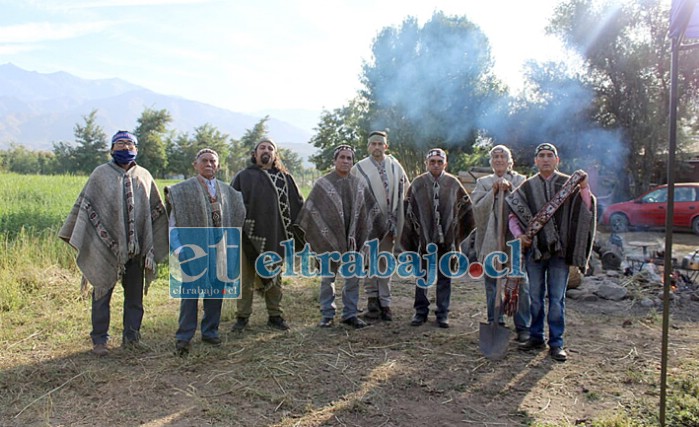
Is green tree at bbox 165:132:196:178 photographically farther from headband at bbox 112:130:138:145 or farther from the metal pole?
the metal pole

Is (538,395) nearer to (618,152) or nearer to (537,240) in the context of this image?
(537,240)

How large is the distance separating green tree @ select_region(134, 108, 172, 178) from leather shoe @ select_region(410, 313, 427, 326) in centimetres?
3272

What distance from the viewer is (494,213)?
15.0ft

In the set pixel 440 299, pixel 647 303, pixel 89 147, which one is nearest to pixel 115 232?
pixel 440 299

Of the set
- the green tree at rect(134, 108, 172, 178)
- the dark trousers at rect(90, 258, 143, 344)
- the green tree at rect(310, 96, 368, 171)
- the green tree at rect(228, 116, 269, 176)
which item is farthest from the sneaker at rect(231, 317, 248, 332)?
the green tree at rect(228, 116, 269, 176)

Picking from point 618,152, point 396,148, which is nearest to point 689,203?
point 618,152

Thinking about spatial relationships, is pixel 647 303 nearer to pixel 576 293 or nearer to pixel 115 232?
pixel 576 293

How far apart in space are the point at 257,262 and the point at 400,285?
2.96 metres

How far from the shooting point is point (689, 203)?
12.9 meters

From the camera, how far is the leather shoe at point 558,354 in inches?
164

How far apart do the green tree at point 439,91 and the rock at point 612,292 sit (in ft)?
32.6

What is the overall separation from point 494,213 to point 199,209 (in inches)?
99.8

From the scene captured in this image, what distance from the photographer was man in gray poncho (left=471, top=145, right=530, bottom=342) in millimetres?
4512

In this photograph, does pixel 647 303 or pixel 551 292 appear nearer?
pixel 551 292
